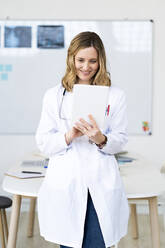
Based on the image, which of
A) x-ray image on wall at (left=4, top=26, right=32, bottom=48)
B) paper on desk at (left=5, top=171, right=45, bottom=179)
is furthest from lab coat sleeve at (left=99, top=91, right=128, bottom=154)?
x-ray image on wall at (left=4, top=26, right=32, bottom=48)

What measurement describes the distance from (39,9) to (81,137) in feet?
8.13

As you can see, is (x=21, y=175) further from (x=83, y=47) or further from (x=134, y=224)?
(x=134, y=224)

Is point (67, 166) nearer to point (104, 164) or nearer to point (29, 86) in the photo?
point (104, 164)

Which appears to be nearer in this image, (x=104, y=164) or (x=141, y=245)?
(x=104, y=164)

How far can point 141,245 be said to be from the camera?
288 centimetres

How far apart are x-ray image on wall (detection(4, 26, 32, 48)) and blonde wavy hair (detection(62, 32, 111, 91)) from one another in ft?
7.43

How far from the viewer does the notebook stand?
135 cm

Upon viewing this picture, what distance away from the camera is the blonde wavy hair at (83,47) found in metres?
1.44

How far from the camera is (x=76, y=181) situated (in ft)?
4.63

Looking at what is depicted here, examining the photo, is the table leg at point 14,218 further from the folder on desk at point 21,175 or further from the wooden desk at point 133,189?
the folder on desk at point 21,175

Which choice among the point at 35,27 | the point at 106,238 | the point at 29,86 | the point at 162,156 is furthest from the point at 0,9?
the point at 106,238

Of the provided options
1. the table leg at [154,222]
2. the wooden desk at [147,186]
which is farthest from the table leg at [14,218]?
the table leg at [154,222]

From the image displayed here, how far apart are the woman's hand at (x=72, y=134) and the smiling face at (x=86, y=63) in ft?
0.75

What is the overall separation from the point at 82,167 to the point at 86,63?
407mm
